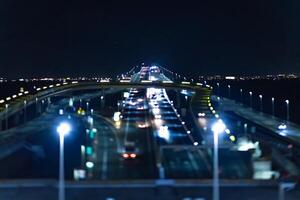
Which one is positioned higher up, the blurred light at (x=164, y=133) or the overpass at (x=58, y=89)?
the overpass at (x=58, y=89)

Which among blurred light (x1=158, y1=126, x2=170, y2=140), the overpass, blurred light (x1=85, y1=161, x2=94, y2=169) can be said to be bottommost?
blurred light (x1=85, y1=161, x2=94, y2=169)

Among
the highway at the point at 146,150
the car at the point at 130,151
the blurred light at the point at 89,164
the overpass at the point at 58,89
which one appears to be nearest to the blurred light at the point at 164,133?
the highway at the point at 146,150

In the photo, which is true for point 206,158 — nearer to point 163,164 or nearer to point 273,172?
point 163,164

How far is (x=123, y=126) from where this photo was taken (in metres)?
84.4

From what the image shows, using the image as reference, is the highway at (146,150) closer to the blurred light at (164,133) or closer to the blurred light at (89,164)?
the blurred light at (164,133)

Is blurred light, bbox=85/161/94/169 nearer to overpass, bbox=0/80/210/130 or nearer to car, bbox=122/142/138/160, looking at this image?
car, bbox=122/142/138/160

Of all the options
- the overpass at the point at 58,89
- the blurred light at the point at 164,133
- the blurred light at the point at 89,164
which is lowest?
the blurred light at the point at 89,164

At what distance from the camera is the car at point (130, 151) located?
55031 mm

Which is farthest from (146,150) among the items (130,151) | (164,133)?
(164,133)

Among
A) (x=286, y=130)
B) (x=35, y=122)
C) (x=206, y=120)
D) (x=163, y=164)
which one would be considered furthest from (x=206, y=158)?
(x=35, y=122)

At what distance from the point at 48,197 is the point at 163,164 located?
21.3 meters

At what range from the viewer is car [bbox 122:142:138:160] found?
55.0 meters

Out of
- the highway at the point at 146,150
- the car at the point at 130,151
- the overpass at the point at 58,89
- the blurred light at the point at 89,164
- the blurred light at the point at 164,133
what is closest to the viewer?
the highway at the point at 146,150

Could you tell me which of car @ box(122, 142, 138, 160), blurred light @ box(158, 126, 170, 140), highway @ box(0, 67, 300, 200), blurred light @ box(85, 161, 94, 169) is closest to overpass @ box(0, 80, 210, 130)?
highway @ box(0, 67, 300, 200)
